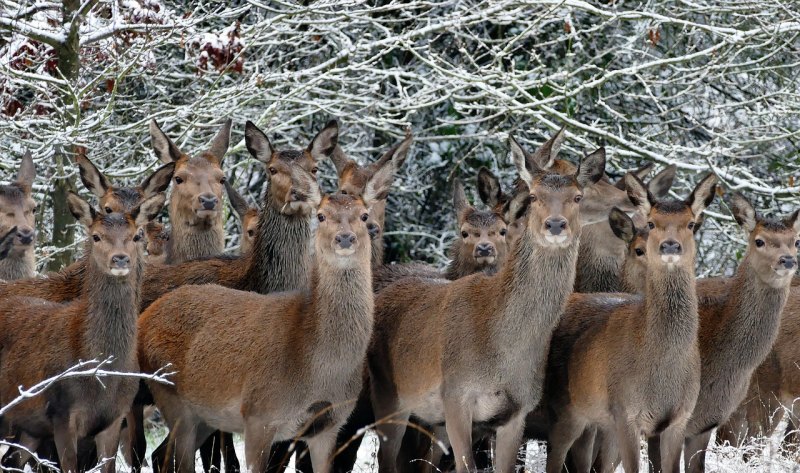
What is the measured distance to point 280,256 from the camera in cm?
1001

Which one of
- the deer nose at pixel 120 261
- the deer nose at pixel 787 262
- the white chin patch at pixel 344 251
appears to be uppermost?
the white chin patch at pixel 344 251

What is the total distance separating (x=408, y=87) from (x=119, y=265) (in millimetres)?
6873

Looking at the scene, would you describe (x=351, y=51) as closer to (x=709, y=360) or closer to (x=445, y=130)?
(x=445, y=130)

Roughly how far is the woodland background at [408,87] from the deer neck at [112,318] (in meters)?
3.23

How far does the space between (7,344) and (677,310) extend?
4.17 meters

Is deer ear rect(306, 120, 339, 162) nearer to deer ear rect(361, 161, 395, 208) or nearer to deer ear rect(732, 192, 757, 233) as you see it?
→ deer ear rect(361, 161, 395, 208)

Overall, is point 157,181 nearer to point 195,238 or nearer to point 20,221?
point 195,238

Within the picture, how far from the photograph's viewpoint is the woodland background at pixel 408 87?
38.2 ft

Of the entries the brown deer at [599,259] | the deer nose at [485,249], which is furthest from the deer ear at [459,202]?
the brown deer at [599,259]

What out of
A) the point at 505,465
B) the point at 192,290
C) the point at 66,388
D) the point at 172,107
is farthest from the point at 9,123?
the point at 505,465

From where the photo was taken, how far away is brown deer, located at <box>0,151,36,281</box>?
1050 cm

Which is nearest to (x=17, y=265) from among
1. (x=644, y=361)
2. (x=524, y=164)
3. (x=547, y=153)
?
(x=547, y=153)

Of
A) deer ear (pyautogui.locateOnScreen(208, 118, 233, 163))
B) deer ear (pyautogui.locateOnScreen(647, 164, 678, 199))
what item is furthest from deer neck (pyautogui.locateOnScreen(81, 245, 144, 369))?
deer ear (pyautogui.locateOnScreen(647, 164, 678, 199))

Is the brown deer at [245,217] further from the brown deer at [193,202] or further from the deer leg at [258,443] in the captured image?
the deer leg at [258,443]
